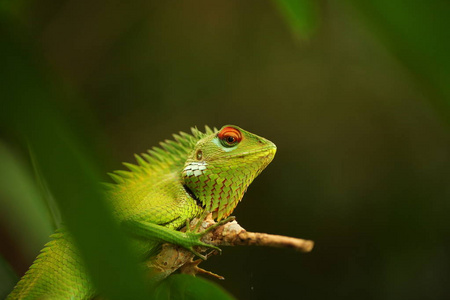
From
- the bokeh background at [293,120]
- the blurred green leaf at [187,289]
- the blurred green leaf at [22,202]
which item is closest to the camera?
the blurred green leaf at [187,289]

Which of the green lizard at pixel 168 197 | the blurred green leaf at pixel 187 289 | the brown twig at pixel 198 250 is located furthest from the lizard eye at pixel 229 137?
the blurred green leaf at pixel 187 289

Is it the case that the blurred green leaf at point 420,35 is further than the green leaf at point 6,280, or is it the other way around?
the green leaf at point 6,280

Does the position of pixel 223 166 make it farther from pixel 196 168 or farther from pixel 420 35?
pixel 420 35

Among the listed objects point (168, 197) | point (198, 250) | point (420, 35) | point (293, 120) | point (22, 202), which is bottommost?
point (293, 120)

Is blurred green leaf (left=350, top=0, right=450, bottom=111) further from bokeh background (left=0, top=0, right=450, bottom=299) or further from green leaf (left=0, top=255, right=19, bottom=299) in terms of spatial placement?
bokeh background (left=0, top=0, right=450, bottom=299)

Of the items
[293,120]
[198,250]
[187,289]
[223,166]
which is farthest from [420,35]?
[293,120]

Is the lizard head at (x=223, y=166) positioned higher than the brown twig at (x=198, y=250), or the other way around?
the lizard head at (x=223, y=166)

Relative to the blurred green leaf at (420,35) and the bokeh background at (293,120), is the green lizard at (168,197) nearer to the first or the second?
the blurred green leaf at (420,35)

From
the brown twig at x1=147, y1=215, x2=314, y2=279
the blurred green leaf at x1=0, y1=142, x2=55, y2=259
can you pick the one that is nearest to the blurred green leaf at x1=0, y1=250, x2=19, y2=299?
the blurred green leaf at x1=0, y1=142, x2=55, y2=259
